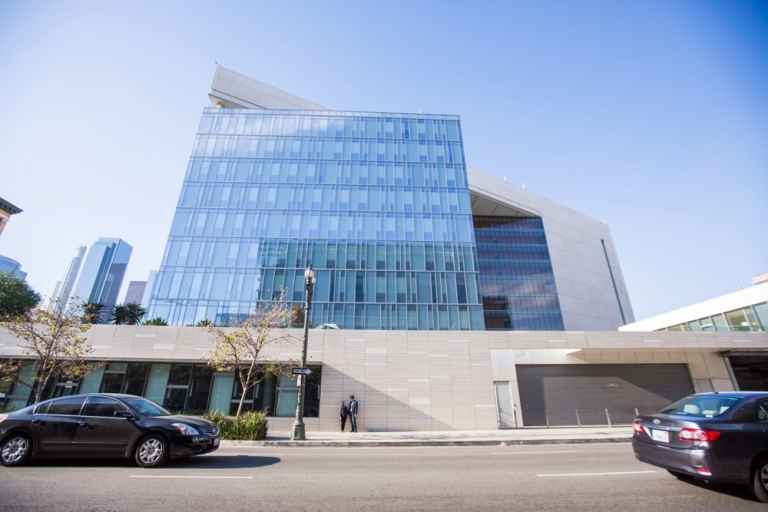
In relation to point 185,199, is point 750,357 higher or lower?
lower

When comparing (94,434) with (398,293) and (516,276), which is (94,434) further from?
(516,276)

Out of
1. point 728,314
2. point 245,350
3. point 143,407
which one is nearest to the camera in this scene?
point 143,407

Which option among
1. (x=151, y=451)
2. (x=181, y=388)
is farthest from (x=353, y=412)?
(x=151, y=451)

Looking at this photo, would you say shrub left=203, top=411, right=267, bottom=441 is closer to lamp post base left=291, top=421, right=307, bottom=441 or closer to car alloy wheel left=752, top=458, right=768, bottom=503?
lamp post base left=291, top=421, right=307, bottom=441

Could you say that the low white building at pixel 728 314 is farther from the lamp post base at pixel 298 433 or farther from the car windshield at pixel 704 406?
the lamp post base at pixel 298 433

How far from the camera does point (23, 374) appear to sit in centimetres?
1858

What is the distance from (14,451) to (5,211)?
35510 mm

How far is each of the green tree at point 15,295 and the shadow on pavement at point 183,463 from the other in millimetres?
52180

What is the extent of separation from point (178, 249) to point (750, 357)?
52.1 metres

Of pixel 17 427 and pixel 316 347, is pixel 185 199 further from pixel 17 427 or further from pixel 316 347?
pixel 17 427

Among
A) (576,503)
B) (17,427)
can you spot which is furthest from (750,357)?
(17,427)

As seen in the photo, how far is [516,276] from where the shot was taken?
2355 inches

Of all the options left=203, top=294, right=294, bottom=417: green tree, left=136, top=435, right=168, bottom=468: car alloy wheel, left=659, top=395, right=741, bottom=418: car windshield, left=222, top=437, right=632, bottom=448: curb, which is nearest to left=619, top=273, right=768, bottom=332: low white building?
left=222, top=437, right=632, bottom=448: curb

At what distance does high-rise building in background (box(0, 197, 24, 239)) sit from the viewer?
29.9m
